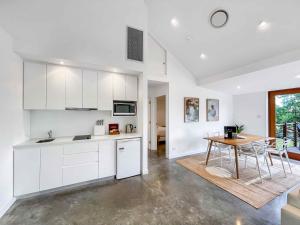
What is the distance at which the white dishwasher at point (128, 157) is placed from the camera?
2918 millimetres

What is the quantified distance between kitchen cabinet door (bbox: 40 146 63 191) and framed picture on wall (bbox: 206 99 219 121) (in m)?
4.60

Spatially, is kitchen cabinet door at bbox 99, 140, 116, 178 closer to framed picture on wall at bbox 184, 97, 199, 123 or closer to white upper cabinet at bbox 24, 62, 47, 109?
white upper cabinet at bbox 24, 62, 47, 109

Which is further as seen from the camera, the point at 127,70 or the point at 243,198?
the point at 127,70

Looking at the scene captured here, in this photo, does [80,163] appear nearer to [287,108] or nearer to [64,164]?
[64,164]

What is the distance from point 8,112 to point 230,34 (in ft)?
14.3

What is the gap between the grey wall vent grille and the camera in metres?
3.05

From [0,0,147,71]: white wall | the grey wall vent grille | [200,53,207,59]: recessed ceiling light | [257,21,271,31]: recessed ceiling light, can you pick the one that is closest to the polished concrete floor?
[0,0,147,71]: white wall

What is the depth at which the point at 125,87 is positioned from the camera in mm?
3303

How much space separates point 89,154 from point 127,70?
191 cm

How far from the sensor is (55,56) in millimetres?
2426

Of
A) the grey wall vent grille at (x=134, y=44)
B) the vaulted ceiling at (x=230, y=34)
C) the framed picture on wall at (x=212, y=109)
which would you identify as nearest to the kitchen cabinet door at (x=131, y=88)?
the grey wall vent grille at (x=134, y=44)

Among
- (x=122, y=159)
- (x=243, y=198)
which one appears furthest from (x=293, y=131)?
(x=122, y=159)

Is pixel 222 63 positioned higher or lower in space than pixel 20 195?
higher

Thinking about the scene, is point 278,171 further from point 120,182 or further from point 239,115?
point 120,182
